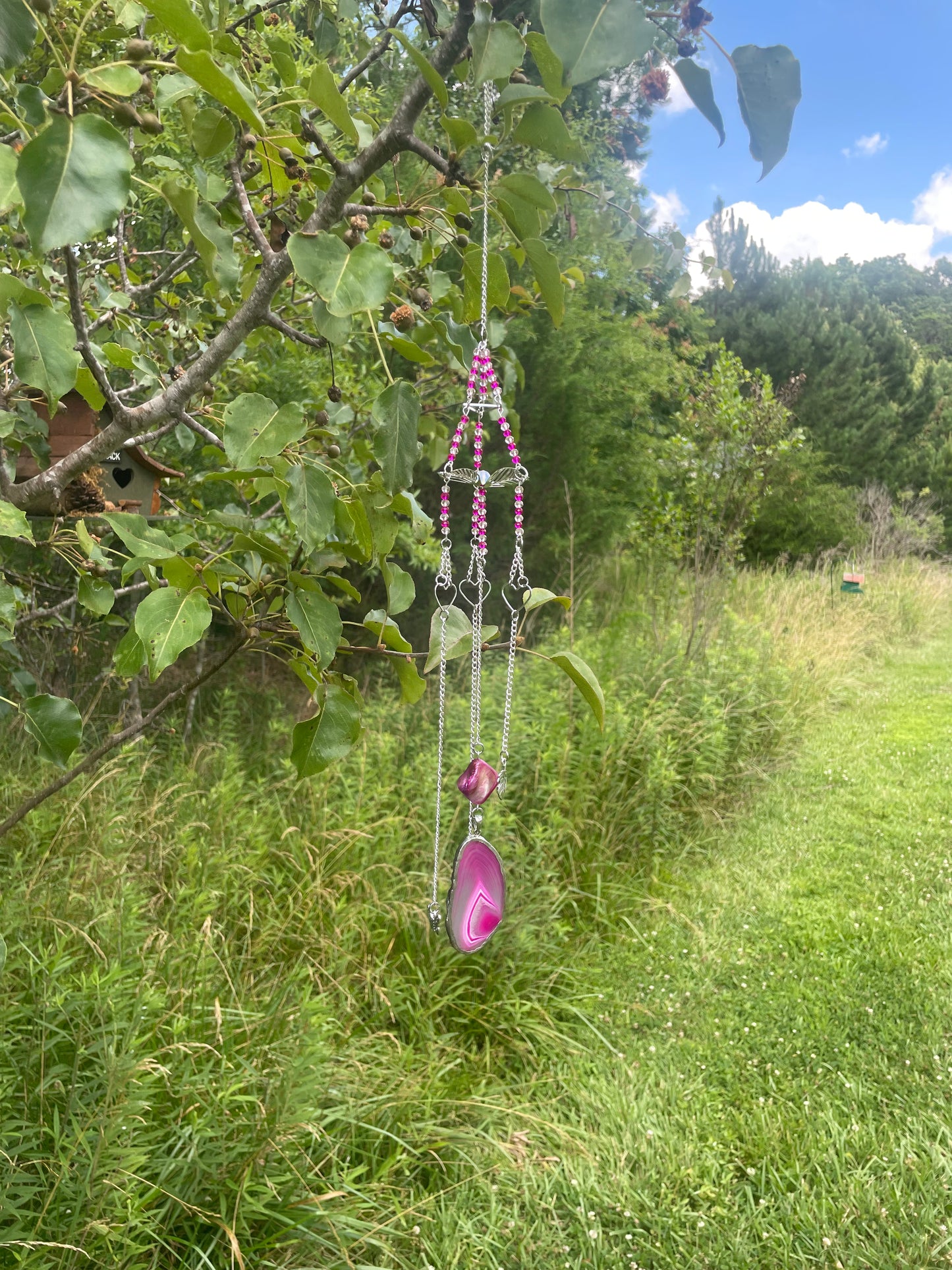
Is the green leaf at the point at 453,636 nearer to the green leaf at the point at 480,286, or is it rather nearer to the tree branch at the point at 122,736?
the tree branch at the point at 122,736

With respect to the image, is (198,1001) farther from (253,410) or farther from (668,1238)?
(253,410)

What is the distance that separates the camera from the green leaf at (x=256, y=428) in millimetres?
757

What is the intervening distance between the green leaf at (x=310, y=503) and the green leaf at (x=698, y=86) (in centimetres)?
42

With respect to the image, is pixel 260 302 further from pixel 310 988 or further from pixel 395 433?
pixel 310 988

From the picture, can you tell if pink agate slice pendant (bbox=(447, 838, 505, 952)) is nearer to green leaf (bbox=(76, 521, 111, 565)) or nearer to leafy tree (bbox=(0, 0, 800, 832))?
leafy tree (bbox=(0, 0, 800, 832))

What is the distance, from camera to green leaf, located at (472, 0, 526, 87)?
67 cm

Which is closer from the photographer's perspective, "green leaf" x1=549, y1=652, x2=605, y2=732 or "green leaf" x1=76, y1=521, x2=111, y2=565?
"green leaf" x1=549, y1=652, x2=605, y2=732

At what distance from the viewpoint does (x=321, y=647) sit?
0.79 m

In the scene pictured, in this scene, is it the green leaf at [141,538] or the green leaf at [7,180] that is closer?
the green leaf at [7,180]

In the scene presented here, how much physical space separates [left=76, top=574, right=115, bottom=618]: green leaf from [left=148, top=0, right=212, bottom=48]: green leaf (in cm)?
58

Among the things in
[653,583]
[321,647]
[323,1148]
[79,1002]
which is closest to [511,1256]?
[323,1148]

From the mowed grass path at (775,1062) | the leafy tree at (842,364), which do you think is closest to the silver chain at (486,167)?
the mowed grass path at (775,1062)

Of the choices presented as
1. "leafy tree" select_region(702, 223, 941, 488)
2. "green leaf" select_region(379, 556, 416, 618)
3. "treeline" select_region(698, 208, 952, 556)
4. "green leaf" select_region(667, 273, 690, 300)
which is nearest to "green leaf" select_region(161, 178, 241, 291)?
"green leaf" select_region(379, 556, 416, 618)

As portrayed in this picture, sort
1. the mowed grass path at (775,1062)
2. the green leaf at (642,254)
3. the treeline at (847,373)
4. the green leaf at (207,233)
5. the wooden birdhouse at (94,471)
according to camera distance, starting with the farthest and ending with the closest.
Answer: the treeline at (847,373), the mowed grass path at (775,1062), the green leaf at (642,254), the wooden birdhouse at (94,471), the green leaf at (207,233)
